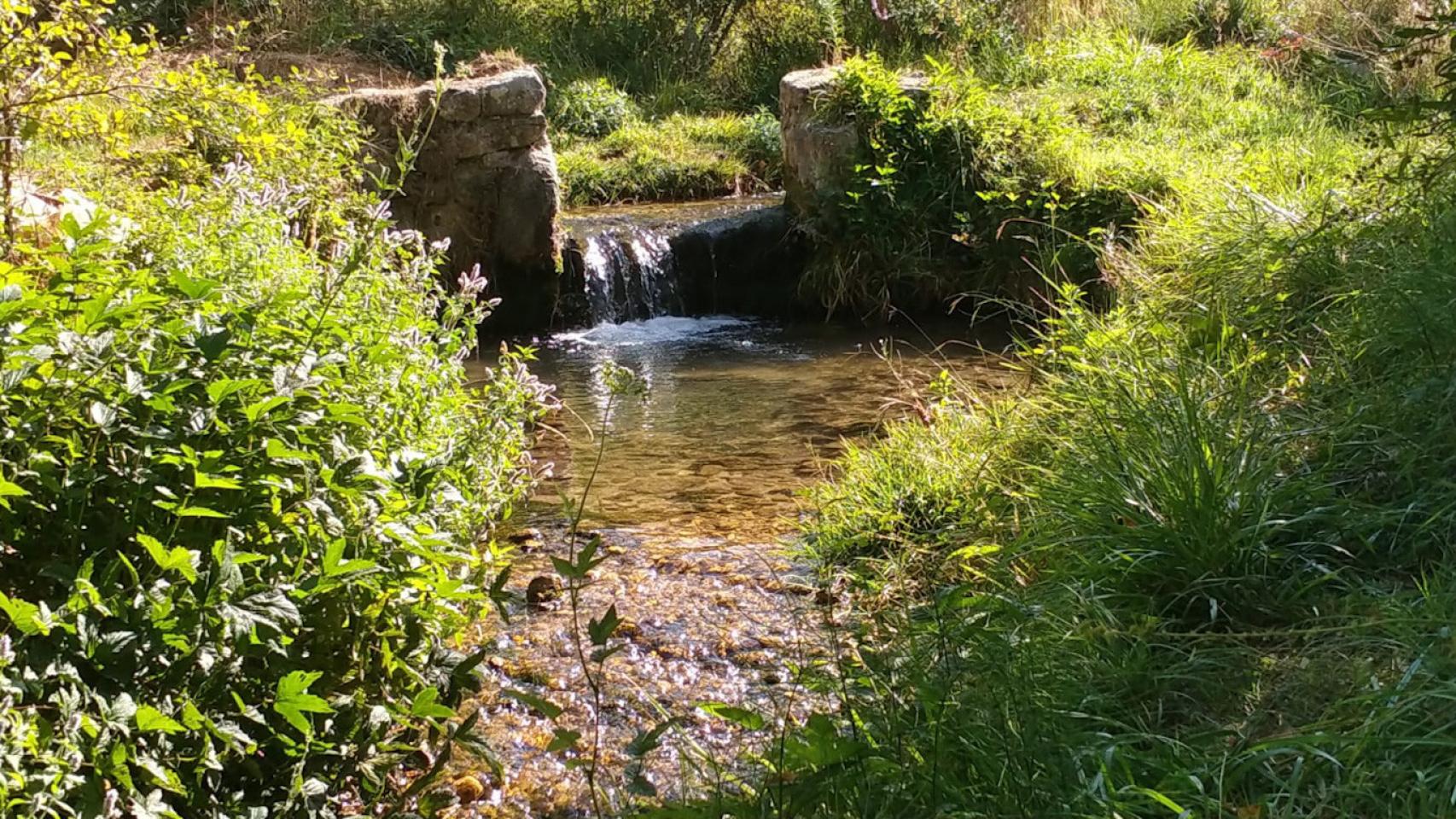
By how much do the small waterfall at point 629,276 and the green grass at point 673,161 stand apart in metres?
1.69

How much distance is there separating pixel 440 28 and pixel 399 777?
13138 mm

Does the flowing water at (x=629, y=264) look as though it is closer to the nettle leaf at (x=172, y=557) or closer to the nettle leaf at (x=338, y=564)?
the nettle leaf at (x=338, y=564)

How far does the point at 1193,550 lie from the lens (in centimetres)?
257

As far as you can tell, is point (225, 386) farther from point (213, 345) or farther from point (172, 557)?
point (172, 557)

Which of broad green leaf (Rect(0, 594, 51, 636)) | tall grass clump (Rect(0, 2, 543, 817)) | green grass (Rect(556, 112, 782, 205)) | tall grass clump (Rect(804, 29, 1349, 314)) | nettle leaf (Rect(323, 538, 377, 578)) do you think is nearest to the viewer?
broad green leaf (Rect(0, 594, 51, 636))

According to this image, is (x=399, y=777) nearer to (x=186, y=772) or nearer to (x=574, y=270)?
(x=186, y=772)

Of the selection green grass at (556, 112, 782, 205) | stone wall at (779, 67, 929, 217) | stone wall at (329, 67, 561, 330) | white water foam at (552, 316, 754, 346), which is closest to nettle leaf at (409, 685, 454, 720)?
white water foam at (552, 316, 754, 346)

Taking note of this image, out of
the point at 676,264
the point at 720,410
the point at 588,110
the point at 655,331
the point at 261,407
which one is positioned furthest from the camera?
the point at 588,110

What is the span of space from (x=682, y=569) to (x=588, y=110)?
9518 millimetres

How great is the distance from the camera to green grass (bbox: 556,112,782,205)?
10.9 metres

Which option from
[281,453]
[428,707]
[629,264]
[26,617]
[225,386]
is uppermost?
[225,386]

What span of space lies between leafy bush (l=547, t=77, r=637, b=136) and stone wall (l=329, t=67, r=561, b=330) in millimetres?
3619

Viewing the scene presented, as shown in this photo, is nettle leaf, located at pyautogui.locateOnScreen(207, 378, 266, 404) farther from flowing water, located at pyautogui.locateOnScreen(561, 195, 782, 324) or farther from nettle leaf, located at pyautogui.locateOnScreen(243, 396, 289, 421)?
flowing water, located at pyautogui.locateOnScreen(561, 195, 782, 324)

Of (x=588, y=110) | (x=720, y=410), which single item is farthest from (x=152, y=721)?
(x=588, y=110)
